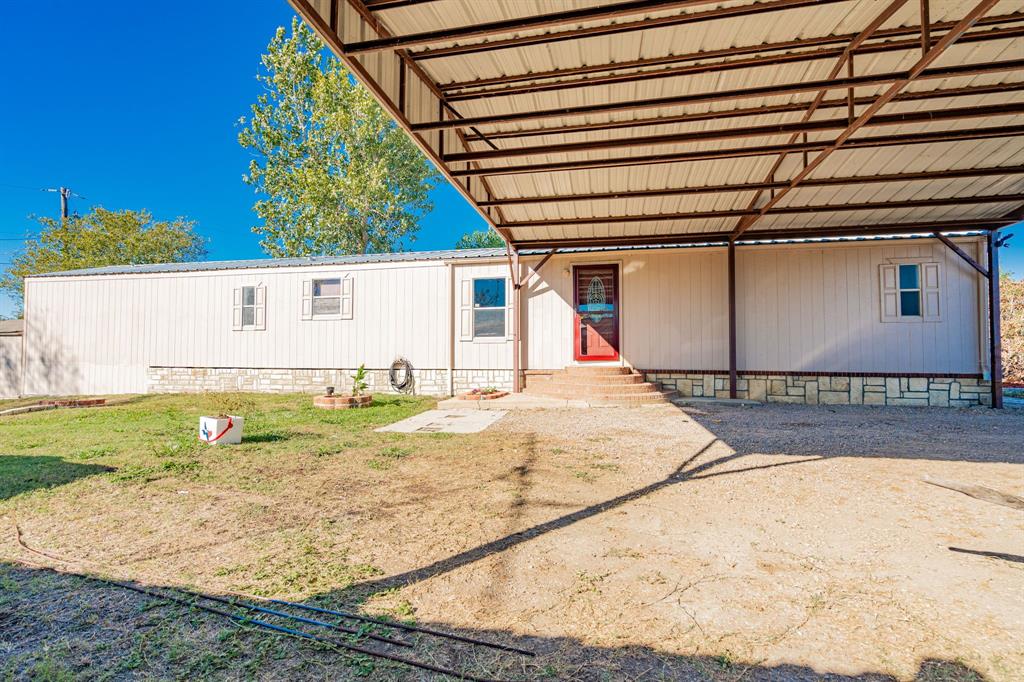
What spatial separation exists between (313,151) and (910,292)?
21720mm

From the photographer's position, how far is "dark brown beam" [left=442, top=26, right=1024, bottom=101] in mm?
3975

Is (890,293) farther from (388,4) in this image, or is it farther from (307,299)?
(307,299)

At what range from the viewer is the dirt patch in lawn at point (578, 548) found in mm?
1757

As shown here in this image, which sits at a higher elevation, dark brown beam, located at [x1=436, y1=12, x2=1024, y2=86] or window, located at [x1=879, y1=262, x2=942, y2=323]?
dark brown beam, located at [x1=436, y1=12, x2=1024, y2=86]

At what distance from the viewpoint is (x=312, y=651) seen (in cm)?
176

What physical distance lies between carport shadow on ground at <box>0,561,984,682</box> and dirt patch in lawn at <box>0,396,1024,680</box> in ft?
0.04

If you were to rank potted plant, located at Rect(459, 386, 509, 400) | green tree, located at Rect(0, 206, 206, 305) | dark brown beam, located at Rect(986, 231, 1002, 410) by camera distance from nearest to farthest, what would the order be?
dark brown beam, located at Rect(986, 231, 1002, 410) < potted plant, located at Rect(459, 386, 509, 400) < green tree, located at Rect(0, 206, 206, 305)

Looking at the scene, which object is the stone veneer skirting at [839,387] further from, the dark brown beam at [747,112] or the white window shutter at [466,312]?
the dark brown beam at [747,112]

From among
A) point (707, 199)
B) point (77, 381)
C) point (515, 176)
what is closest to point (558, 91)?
point (515, 176)

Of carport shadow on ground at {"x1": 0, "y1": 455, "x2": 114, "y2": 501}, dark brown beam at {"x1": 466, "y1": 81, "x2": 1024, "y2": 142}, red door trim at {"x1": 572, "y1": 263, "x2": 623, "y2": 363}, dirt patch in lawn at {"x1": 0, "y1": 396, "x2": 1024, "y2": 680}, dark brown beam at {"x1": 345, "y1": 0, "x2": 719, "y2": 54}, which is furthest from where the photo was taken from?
red door trim at {"x1": 572, "y1": 263, "x2": 623, "y2": 363}

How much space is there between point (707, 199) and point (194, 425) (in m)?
8.78

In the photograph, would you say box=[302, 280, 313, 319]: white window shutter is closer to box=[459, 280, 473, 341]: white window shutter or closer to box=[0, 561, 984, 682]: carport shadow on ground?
box=[459, 280, 473, 341]: white window shutter

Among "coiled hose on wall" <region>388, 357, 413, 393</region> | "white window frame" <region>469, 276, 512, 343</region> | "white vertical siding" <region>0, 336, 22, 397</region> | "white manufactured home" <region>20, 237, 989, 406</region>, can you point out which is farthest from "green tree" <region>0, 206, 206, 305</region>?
"white window frame" <region>469, 276, 512, 343</region>

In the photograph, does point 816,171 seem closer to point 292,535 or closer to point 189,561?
point 292,535
